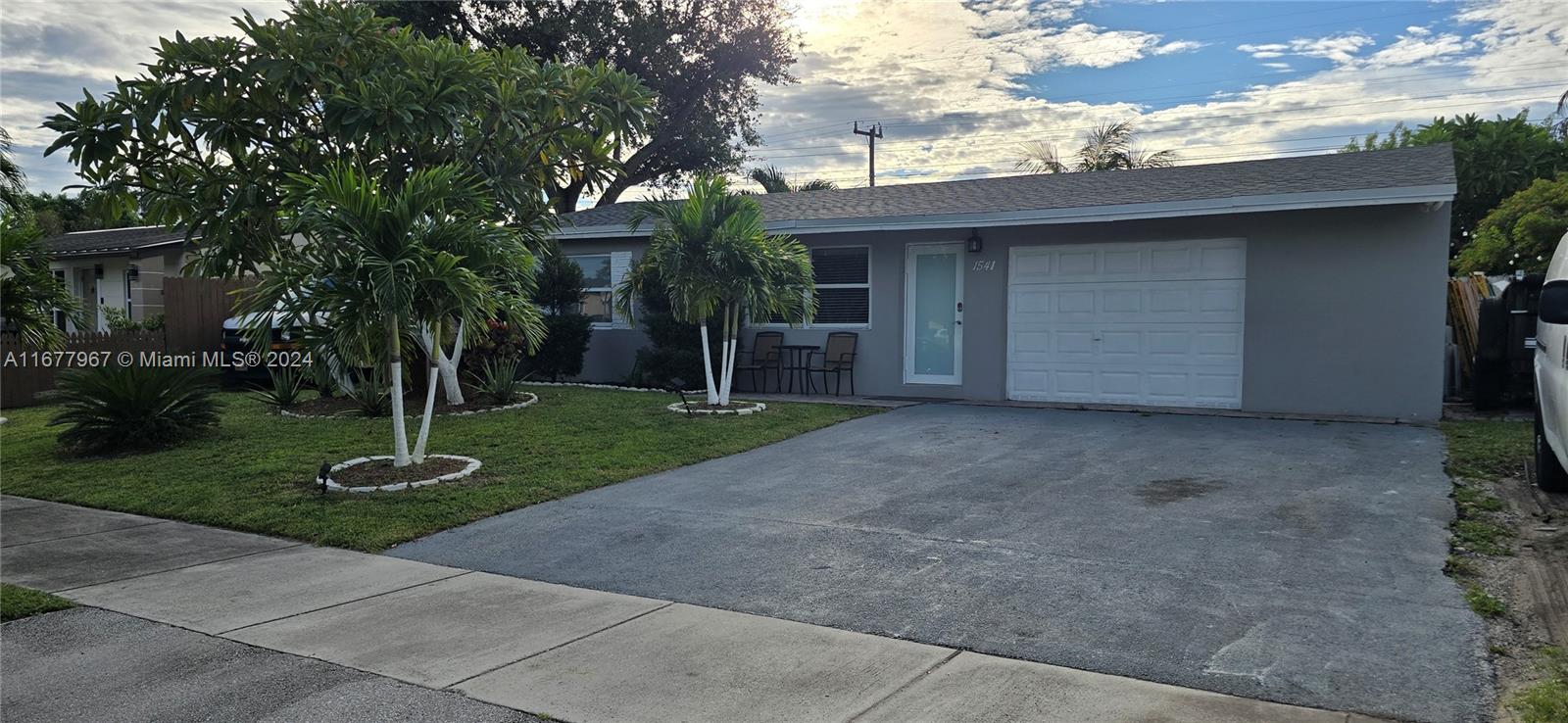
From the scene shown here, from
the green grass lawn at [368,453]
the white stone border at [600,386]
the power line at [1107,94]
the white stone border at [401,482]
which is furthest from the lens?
the power line at [1107,94]

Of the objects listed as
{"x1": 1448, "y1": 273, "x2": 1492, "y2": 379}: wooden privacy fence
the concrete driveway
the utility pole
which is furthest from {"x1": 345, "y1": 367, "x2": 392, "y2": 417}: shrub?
the utility pole

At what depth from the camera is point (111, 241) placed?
23297 mm

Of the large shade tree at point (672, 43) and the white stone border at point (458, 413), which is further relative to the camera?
the large shade tree at point (672, 43)

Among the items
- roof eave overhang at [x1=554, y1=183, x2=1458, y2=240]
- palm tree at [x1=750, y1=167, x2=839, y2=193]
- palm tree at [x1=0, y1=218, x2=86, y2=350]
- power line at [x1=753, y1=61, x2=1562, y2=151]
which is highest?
power line at [x1=753, y1=61, x2=1562, y2=151]

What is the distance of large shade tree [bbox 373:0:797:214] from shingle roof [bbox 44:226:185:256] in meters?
7.54

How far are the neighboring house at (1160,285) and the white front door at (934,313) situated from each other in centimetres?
2

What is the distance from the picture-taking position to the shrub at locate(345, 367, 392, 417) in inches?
473

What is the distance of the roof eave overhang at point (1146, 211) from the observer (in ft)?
32.8

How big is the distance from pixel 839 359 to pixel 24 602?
10335mm

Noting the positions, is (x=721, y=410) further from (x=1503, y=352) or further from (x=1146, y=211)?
(x=1503, y=352)

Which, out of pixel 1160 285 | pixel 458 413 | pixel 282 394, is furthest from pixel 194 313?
pixel 1160 285

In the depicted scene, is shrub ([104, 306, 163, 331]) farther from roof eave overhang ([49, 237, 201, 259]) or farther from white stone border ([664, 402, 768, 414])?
white stone border ([664, 402, 768, 414])

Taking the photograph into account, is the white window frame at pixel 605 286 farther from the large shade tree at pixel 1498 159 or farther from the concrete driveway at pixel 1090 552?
the large shade tree at pixel 1498 159

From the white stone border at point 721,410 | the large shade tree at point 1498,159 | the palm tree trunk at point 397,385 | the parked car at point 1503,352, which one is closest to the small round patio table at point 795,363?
the white stone border at point 721,410
